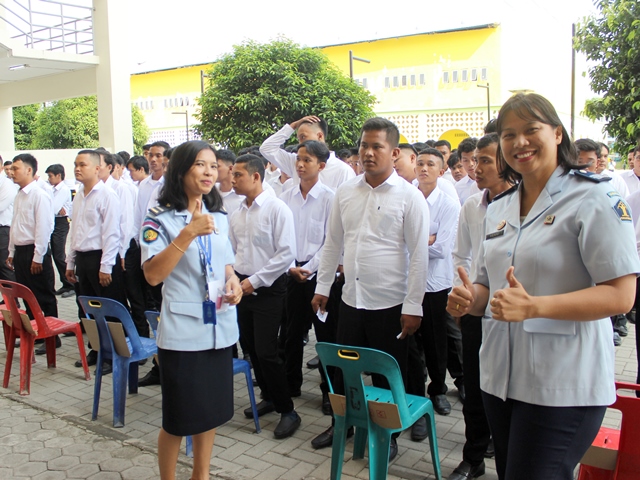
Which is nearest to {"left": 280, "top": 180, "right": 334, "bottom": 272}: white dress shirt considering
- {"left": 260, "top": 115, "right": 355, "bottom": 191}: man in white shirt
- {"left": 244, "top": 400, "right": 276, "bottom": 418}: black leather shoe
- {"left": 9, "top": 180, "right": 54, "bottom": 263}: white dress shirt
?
{"left": 260, "top": 115, "right": 355, "bottom": 191}: man in white shirt

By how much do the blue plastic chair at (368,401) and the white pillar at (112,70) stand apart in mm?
12079

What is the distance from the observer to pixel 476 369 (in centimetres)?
310

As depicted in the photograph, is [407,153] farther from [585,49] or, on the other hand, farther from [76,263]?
[585,49]

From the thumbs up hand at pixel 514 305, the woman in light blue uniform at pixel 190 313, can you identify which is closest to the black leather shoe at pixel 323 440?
the woman in light blue uniform at pixel 190 313

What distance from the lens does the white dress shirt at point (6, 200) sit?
760cm

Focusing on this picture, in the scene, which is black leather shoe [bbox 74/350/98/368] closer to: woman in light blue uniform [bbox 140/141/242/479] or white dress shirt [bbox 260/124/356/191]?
white dress shirt [bbox 260/124/356/191]

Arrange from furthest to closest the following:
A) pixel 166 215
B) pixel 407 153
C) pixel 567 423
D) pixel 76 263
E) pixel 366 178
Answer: pixel 76 263, pixel 407 153, pixel 366 178, pixel 166 215, pixel 567 423

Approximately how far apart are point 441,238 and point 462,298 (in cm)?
239

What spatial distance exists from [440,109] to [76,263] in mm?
29419

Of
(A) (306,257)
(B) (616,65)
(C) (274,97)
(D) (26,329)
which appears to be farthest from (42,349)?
(C) (274,97)

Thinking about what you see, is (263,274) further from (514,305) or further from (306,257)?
(514,305)

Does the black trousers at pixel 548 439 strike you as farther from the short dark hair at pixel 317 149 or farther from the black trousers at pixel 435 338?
the short dark hair at pixel 317 149

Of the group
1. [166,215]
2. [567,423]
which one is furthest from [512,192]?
[166,215]

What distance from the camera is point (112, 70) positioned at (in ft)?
43.9
